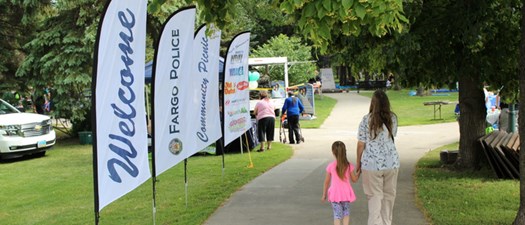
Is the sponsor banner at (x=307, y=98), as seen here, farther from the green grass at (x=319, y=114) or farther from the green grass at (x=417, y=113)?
the green grass at (x=417, y=113)

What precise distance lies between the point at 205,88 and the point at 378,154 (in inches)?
158

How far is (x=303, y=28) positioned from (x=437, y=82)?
24.6 feet

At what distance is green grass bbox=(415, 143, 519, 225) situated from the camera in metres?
7.55

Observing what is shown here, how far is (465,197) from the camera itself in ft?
29.3

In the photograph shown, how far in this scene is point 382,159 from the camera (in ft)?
21.3

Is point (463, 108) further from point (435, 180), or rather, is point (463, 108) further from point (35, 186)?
point (35, 186)

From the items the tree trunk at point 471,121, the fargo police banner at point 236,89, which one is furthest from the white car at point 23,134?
the tree trunk at point 471,121

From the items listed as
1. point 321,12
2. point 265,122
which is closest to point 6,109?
point 265,122

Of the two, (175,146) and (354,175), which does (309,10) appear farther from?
(175,146)

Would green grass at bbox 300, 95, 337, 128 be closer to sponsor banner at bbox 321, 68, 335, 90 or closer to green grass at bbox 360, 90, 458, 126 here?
green grass at bbox 360, 90, 458, 126

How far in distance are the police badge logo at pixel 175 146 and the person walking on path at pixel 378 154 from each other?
2649 millimetres

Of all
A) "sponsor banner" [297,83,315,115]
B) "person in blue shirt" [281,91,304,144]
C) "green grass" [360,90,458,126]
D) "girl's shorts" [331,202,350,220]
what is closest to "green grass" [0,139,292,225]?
"person in blue shirt" [281,91,304,144]

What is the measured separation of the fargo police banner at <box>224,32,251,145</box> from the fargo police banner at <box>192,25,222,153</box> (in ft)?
3.48

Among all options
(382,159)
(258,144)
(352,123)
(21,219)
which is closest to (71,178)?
(21,219)
